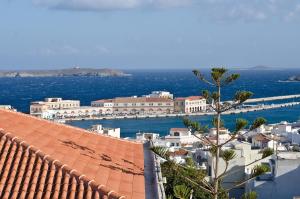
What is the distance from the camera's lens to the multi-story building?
114m

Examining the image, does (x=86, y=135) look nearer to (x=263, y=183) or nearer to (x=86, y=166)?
(x=86, y=166)

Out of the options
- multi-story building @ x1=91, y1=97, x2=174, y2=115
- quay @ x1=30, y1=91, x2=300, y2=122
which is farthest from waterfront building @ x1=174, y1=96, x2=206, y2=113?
multi-story building @ x1=91, y1=97, x2=174, y2=115

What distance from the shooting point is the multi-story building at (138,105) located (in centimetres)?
11438

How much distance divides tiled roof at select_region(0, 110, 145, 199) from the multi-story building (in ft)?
337

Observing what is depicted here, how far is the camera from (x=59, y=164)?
7.87 meters

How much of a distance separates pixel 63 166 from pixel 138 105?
351ft

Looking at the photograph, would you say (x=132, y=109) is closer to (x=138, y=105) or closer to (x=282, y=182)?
(x=138, y=105)

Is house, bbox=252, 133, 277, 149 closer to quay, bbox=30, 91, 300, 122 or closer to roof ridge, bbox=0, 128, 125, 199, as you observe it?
roof ridge, bbox=0, 128, 125, 199

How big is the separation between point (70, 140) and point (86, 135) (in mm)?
1227

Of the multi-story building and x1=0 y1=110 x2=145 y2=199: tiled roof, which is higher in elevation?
x1=0 y1=110 x2=145 y2=199: tiled roof

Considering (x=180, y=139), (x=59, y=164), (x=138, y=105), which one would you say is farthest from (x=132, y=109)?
(x=59, y=164)

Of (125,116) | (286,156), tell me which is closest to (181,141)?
(286,156)

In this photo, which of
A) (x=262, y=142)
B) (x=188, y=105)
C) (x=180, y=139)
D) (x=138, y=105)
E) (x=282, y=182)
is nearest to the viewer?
(x=282, y=182)

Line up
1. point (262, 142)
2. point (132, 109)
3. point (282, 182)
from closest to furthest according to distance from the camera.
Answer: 1. point (282, 182)
2. point (262, 142)
3. point (132, 109)
